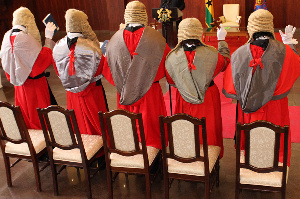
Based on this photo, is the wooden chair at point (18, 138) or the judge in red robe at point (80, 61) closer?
the wooden chair at point (18, 138)

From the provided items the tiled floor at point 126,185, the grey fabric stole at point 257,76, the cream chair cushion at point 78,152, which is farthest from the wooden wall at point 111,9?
the cream chair cushion at point 78,152

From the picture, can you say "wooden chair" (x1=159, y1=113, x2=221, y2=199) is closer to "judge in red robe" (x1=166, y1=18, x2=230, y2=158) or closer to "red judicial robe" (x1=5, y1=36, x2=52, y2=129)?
"judge in red robe" (x1=166, y1=18, x2=230, y2=158)

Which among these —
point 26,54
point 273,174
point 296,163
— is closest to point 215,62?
point 273,174

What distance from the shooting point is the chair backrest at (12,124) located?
3.30 metres

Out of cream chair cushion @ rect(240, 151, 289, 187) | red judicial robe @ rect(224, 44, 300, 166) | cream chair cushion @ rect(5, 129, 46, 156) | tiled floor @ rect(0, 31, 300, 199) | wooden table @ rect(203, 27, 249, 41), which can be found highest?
red judicial robe @ rect(224, 44, 300, 166)

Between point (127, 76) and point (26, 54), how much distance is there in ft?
4.09

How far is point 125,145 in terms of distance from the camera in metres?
3.08

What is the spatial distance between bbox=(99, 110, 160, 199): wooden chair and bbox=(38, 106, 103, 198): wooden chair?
0.26m

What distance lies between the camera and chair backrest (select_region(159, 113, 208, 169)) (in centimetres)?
275

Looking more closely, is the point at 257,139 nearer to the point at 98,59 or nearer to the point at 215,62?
the point at 215,62

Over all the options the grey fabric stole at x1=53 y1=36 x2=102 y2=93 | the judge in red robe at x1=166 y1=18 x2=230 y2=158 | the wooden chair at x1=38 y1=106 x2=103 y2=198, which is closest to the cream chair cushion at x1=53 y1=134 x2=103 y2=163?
the wooden chair at x1=38 y1=106 x2=103 y2=198

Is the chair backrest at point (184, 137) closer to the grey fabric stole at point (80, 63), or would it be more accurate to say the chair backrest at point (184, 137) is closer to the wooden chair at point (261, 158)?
the wooden chair at point (261, 158)

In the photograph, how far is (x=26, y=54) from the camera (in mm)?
3947

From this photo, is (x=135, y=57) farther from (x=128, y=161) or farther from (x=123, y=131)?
(x=128, y=161)
